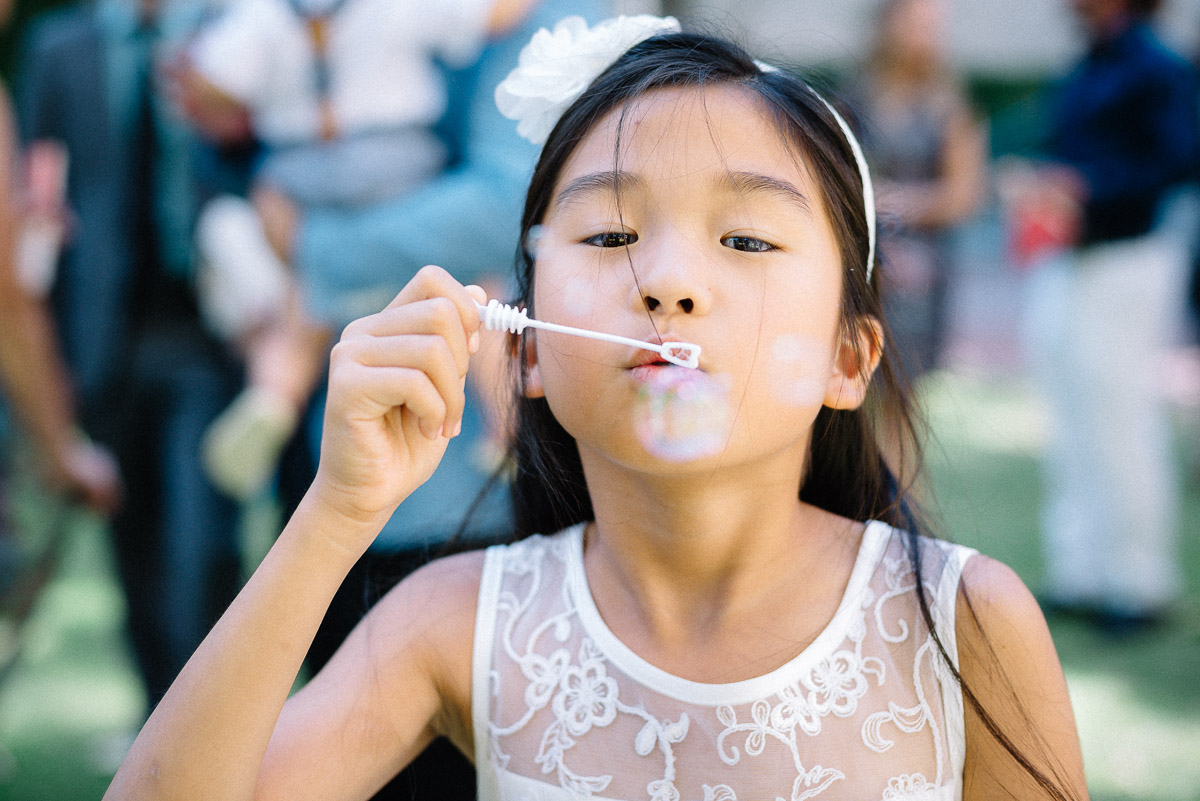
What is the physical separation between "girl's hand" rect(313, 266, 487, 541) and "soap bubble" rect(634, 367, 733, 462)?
158mm

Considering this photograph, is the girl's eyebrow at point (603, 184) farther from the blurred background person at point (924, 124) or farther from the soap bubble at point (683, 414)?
the blurred background person at point (924, 124)

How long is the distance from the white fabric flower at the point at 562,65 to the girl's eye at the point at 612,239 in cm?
25

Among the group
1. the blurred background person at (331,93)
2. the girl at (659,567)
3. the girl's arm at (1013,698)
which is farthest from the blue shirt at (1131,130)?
the girl's arm at (1013,698)

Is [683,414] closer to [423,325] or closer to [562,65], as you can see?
[423,325]

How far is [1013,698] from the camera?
982 millimetres

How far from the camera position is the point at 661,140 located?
975 mm

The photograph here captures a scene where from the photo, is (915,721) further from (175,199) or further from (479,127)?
(175,199)

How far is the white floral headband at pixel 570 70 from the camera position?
115 centimetres

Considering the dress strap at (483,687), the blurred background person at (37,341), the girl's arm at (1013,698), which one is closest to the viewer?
the girl's arm at (1013,698)

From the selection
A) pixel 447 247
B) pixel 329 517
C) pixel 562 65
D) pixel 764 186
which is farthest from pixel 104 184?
pixel 764 186

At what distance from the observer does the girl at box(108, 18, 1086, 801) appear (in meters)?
0.90

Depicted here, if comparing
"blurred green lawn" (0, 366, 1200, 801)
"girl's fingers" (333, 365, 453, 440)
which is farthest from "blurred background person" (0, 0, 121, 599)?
"girl's fingers" (333, 365, 453, 440)

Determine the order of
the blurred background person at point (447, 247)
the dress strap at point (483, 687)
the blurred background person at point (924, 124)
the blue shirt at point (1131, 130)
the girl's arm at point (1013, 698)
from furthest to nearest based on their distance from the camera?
1. the blurred background person at point (924, 124)
2. the blue shirt at point (1131, 130)
3. the blurred background person at point (447, 247)
4. the dress strap at point (483, 687)
5. the girl's arm at point (1013, 698)

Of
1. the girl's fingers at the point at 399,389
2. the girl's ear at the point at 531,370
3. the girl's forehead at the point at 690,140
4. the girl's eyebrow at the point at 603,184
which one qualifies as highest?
the girl's forehead at the point at 690,140
